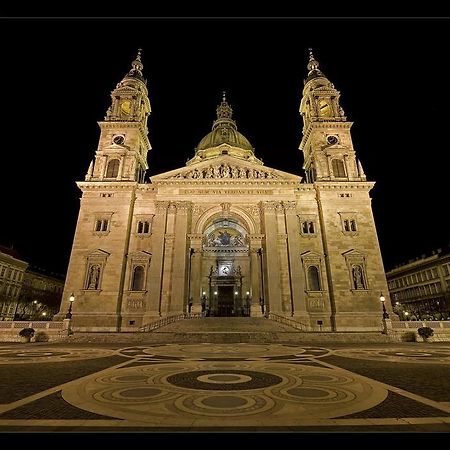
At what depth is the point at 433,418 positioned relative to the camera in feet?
15.1

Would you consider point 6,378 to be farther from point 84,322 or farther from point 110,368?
point 84,322

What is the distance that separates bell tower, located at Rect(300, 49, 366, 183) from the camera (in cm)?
3738

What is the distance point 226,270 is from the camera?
43.0 meters

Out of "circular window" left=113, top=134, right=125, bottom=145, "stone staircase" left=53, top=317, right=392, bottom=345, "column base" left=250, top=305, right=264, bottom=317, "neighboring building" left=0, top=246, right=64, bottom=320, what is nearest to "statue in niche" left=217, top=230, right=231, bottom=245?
"column base" left=250, top=305, right=264, bottom=317

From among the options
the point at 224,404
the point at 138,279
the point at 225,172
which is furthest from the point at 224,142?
the point at 224,404

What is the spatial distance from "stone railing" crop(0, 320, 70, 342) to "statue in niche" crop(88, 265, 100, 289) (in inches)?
303

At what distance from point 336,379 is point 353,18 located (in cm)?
781

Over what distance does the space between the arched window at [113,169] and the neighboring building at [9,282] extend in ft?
110

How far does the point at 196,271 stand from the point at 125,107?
26.3 m

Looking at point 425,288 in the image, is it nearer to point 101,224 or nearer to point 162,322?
point 162,322

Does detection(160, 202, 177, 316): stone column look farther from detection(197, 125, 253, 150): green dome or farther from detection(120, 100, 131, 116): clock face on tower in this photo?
detection(197, 125, 253, 150): green dome

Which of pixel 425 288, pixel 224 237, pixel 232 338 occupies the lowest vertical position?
pixel 232 338

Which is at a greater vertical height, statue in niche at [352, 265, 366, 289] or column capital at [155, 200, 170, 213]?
column capital at [155, 200, 170, 213]

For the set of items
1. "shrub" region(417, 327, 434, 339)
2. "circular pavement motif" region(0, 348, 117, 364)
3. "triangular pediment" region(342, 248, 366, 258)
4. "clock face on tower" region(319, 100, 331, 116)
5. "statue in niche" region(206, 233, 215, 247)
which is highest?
"clock face on tower" region(319, 100, 331, 116)
